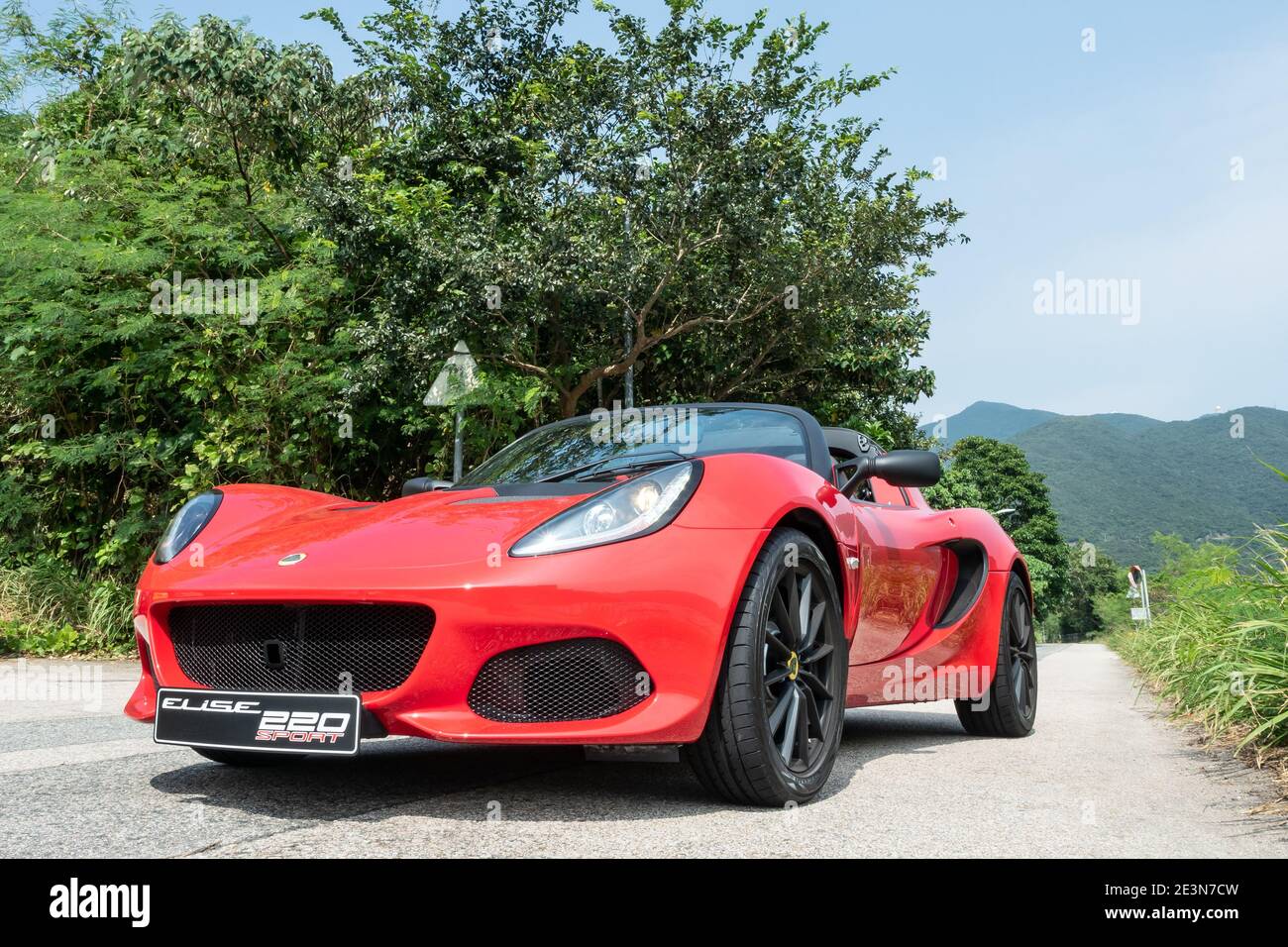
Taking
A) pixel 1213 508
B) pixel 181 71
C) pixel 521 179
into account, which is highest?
pixel 181 71

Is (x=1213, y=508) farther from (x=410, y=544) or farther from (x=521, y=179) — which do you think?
(x=410, y=544)

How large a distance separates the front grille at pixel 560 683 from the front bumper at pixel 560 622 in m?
0.03

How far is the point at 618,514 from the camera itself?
9.58ft

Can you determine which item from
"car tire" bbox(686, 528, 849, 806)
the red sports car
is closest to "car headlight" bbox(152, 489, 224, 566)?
the red sports car

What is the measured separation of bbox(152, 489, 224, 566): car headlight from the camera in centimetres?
337

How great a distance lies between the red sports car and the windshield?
0.62 feet

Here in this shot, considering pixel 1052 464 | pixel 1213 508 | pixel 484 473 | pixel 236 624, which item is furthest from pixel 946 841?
pixel 1052 464

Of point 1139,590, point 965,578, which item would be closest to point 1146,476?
point 1139,590

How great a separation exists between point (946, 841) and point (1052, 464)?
173m

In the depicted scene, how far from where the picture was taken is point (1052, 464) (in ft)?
542

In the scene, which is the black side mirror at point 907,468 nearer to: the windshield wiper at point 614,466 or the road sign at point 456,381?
the windshield wiper at point 614,466

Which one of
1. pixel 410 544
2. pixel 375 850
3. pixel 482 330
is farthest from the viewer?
pixel 482 330

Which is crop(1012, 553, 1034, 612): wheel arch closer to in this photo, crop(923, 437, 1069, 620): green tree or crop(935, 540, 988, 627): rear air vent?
crop(935, 540, 988, 627): rear air vent
